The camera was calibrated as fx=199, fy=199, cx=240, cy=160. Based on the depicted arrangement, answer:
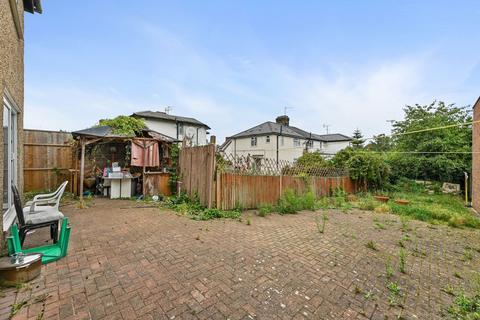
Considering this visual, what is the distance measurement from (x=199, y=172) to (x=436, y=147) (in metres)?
15.8

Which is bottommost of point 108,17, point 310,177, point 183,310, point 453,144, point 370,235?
point 370,235

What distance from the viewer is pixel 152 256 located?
304cm

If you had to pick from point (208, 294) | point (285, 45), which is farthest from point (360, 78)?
point (208, 294)

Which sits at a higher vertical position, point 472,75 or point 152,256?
point 472,75

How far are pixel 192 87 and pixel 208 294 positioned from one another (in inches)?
458

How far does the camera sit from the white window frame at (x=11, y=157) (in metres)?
3.37

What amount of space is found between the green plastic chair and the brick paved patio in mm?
164

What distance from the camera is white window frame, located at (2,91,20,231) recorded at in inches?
133

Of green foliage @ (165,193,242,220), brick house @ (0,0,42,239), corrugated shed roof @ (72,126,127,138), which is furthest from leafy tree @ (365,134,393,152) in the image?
brick house @ (0,0,42,239)

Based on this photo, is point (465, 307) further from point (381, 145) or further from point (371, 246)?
point (381, 145)

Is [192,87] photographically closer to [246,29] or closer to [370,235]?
[246,29]

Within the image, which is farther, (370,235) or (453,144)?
(453,144)

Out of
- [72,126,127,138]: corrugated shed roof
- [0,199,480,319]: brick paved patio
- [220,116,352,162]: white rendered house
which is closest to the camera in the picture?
[0,199,480,319]: brick paved patio

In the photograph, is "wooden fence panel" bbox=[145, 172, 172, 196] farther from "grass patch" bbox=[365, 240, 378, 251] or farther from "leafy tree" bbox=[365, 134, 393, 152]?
"leafy tree" bbox=[365, 134, 393, 152]
